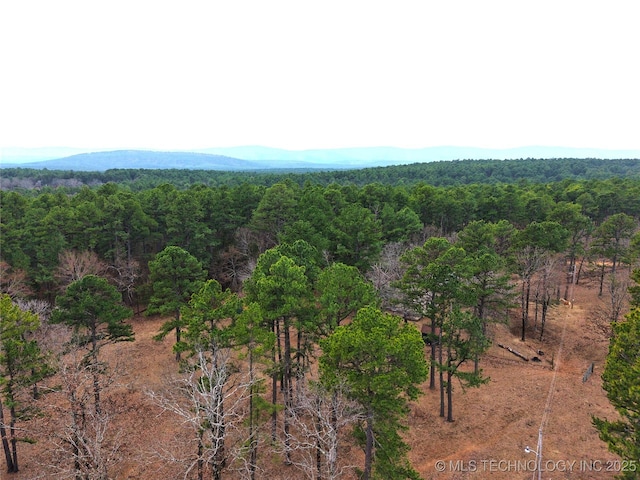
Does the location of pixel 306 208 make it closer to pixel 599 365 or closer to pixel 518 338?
pixel 518 338

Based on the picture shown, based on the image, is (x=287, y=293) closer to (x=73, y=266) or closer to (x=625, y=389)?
(x=625, y=389)

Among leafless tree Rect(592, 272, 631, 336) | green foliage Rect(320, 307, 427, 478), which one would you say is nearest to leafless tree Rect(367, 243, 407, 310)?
green foliage Rect(320, 307, 427, 478)

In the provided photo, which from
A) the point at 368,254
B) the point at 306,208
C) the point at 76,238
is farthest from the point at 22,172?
the point at 368,254

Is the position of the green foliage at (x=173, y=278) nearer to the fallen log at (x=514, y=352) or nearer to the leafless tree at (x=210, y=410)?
the leafless tree at (x=210, y=410)

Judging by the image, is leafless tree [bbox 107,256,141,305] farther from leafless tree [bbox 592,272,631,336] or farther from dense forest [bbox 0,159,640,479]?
leafless tree [bbox 592,272,631,336]

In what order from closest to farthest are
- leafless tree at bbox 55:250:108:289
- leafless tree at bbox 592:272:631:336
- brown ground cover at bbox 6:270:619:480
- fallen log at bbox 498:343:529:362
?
brown ground cover at bbox 6:270:619:480 < leafless tree at bbox 592:272:631:336 < fallen log at bbox 498:343:529:362 < leafless tree at bbox 55:250:108:289

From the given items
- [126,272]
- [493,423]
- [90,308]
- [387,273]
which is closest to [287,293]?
[90,308]

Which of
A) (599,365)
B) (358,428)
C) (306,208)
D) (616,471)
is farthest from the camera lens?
(306,208)

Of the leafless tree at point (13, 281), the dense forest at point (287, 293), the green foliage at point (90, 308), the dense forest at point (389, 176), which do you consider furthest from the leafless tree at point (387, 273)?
the dense forest at point (389, 176)
